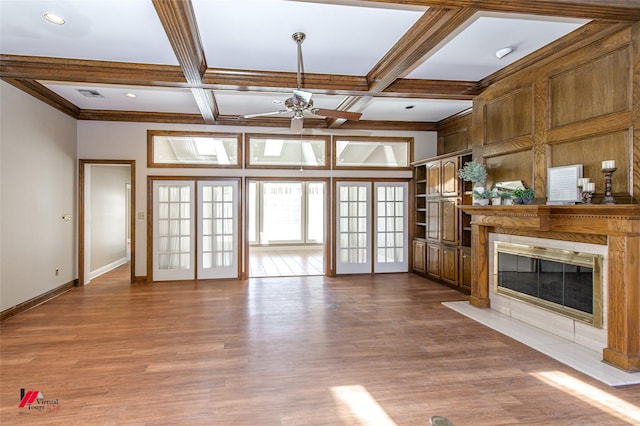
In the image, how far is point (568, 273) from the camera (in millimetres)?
3605

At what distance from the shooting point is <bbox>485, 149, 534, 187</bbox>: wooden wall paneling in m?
4.11

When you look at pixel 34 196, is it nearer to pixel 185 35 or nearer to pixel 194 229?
pixel 194 229

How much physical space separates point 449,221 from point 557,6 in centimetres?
373

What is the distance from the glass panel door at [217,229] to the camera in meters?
6.66

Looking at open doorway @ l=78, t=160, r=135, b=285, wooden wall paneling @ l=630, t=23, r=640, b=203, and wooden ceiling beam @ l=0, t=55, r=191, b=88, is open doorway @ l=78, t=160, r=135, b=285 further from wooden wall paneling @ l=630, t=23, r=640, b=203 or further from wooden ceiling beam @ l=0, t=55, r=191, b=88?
wooden wall paneling @ l=630, t=23, r=640, b=203

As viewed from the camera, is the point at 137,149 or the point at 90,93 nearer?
the point at 90,93

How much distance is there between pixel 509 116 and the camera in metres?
4.39

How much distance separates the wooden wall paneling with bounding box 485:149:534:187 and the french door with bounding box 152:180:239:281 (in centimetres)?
430

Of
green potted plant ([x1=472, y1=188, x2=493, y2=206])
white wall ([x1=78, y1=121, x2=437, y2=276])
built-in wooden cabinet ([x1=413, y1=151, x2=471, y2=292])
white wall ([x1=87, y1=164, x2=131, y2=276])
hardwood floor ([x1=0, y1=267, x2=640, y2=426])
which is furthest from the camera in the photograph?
white wall ([x1=87, y1=164, x2=131, y2=276])

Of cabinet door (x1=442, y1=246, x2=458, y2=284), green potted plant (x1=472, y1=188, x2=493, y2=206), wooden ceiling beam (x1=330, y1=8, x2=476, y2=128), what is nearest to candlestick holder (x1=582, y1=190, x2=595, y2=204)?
green potted plant (x1=472, y1=188, x2=493, y2=206)

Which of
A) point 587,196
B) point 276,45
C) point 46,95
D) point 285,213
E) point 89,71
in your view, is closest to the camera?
point 587,196

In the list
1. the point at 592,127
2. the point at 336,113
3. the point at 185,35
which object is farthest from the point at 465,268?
the point at 185,35

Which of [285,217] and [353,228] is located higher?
[285,217]
